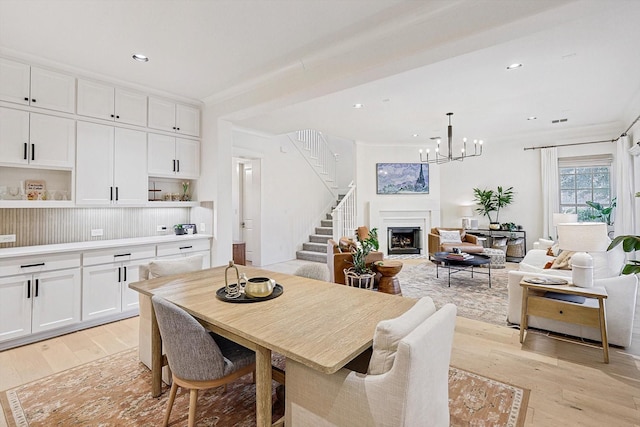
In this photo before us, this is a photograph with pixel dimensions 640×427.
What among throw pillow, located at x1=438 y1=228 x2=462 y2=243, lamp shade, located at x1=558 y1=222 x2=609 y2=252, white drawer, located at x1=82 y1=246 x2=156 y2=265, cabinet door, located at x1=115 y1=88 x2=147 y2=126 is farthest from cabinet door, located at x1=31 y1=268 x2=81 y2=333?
throw pillow, located at x1=438 y1=228 x2=462 y2=243

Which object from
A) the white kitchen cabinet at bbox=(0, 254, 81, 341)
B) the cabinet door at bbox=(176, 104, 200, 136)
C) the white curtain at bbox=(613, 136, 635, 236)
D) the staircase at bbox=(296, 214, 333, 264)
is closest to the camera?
the white kitchen cabinet at bbox=(0, 254, 81, 341)

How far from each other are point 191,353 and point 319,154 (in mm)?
7289

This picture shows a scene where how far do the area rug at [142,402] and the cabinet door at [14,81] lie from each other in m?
2.72

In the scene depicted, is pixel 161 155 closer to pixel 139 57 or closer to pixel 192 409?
pixel 139 57

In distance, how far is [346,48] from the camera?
2.90 meters

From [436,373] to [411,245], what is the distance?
23.4 ft

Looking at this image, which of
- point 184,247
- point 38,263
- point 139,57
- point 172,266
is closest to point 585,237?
point 172,266

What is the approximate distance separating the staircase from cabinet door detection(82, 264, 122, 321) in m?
4.12

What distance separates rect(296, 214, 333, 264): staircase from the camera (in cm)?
706

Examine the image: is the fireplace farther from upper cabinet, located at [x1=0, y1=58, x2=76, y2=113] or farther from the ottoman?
upper cabinet, located at [x1=0, y1=58, x2=76, y2=113]

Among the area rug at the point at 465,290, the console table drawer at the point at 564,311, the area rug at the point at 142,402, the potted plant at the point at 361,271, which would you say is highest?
the potted plant at the point at 361,271

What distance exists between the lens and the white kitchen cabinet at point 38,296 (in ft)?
9.50

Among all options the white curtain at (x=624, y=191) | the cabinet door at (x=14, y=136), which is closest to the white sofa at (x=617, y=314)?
the white curtain at (x=624, y=191)

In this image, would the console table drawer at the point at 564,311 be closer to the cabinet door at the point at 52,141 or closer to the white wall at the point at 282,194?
the white wall at the point at 282,194
